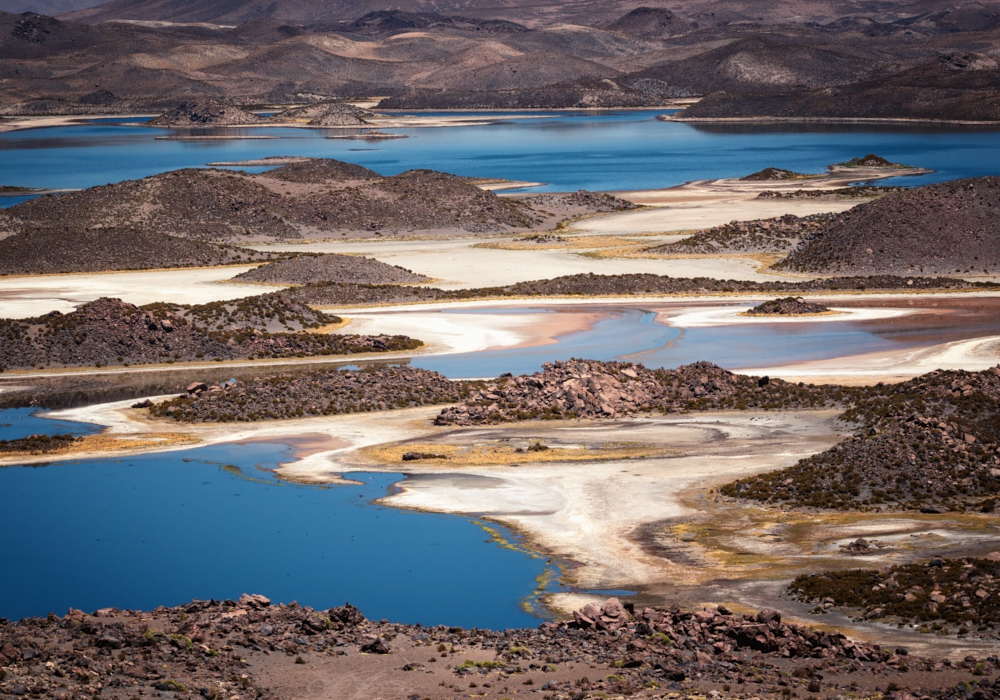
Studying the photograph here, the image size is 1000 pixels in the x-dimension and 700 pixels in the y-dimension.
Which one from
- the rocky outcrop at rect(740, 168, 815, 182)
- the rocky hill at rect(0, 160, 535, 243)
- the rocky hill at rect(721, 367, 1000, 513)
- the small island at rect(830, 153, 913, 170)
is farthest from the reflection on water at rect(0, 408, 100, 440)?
the small island at rect(830, 153, 913, 170)

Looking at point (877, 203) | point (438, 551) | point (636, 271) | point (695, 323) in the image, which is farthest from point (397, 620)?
point (877, 203)

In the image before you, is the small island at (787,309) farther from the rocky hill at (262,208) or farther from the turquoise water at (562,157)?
the turquoise water at (562,157)

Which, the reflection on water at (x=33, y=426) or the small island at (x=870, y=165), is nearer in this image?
the reflection on water at (x=33, y=426)

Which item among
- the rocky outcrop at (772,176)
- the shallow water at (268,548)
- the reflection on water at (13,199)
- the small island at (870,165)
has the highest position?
the small island at (870,165)

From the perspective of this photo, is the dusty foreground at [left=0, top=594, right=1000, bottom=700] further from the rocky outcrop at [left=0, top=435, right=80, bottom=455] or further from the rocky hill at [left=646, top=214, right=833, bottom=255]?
the rocky hill at [left=646, top=214, right=833, bottom=255]

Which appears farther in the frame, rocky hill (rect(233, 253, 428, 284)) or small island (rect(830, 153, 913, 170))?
small island (rect(830, 153, 913, 170))

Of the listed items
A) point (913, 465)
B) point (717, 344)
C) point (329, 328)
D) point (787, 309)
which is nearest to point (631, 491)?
point (913, 465)

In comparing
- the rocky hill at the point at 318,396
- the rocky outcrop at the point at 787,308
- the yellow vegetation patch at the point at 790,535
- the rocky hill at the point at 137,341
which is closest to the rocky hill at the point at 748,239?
the rocky outcrop at the point at 787,308
